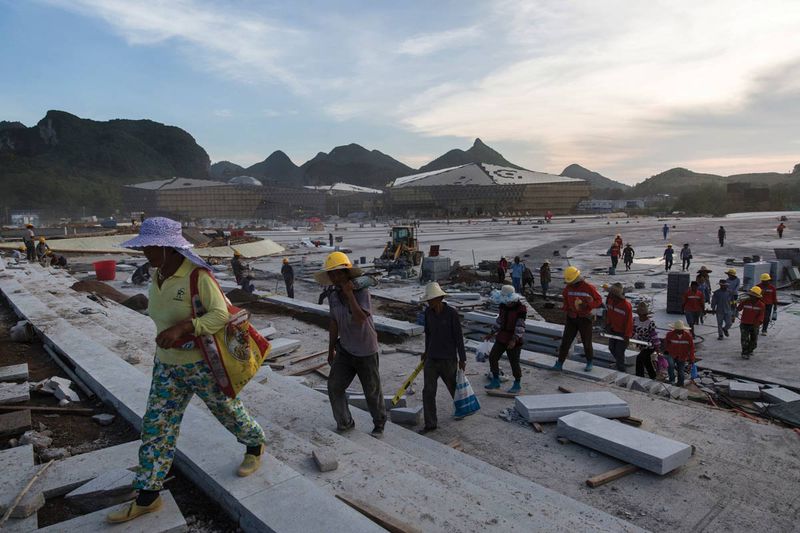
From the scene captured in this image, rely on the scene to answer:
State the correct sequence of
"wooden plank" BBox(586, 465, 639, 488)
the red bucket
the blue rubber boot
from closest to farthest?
1. "wooden plank" BBox(586, 465, 639, 488)
2. the blue rubber boot
3. the red bucket

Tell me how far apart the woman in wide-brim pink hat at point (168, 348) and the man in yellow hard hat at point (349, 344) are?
56.7 inches

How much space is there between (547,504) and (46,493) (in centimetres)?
320

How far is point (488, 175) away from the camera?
118 meters

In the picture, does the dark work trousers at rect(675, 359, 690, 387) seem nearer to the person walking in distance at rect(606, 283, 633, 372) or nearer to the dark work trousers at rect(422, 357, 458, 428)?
the person walking in distance at rect(606, 283, 633, 372)

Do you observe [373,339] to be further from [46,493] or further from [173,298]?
[46,493]

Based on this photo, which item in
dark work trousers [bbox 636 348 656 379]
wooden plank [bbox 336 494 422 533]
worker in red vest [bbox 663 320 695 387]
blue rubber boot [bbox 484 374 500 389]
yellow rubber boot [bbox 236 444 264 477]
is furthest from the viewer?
dark work trousers [bbox 636 348 656 379]

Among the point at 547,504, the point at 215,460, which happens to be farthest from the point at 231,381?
the point at 547,504

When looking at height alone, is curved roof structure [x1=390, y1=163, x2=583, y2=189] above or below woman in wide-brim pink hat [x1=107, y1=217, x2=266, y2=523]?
above

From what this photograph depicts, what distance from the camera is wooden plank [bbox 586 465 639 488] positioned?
13.6 ft

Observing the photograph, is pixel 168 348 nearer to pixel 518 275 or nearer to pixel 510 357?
pixel 510 357

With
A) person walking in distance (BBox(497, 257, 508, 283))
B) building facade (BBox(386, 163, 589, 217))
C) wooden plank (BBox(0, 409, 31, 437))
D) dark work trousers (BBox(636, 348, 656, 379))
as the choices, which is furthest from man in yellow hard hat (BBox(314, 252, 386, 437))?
building facade (BBox(386, 163, 589, 217))

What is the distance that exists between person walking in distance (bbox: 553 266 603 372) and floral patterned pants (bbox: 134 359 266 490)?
17.3 feet

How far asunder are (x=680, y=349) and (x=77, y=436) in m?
7.55

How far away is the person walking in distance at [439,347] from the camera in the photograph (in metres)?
5.10
